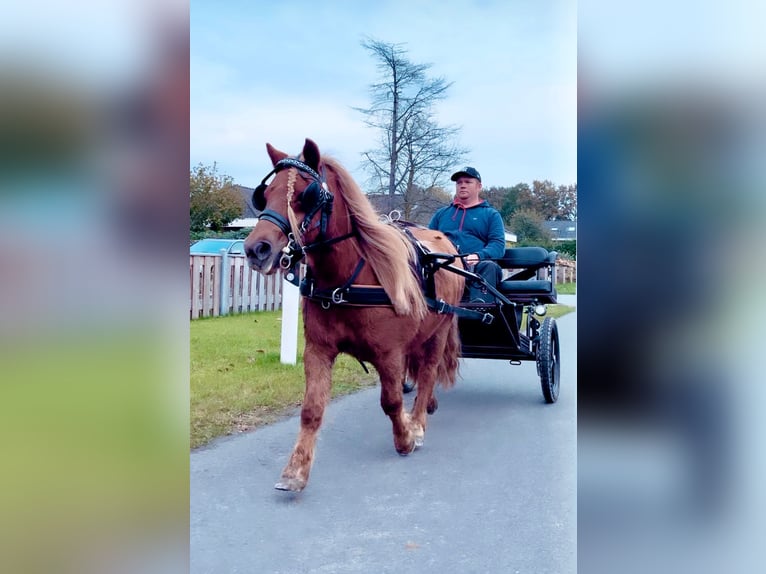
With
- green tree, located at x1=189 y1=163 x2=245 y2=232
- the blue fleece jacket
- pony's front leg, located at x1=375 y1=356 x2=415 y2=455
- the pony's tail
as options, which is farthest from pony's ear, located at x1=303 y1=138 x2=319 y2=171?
the pony's tail

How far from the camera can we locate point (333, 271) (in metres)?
3.06

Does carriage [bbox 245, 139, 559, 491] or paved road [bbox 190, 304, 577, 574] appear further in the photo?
carriage [bbox 245, 139, 559, 491]

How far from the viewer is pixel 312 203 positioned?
2760 millimetres

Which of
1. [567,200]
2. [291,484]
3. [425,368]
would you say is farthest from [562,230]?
[425,368]

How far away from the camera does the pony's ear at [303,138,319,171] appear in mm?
2723

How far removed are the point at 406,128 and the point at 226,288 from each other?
234cm

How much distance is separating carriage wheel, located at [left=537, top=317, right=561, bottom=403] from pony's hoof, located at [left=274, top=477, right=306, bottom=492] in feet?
7.88

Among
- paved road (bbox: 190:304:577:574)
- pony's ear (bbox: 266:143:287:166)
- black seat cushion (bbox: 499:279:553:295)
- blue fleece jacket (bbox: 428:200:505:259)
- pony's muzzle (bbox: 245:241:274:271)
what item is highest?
pony's ear (bbox: 266:143:287:166)

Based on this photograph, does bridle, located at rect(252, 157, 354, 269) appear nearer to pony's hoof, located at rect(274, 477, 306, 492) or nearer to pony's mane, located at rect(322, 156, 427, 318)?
pony's mane, located at rect(322, 156, 427, 318)
